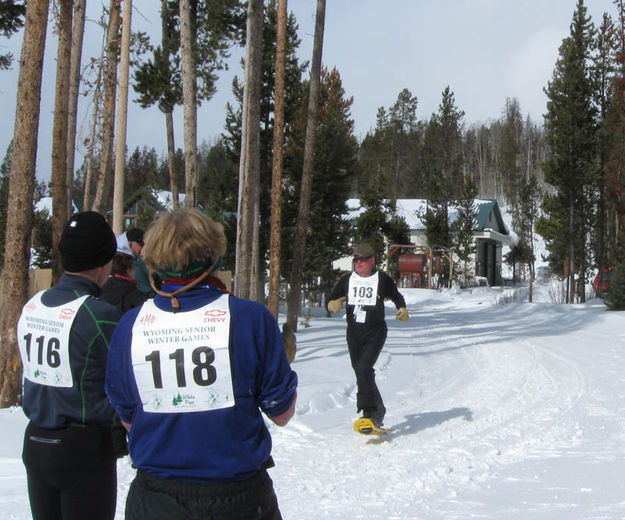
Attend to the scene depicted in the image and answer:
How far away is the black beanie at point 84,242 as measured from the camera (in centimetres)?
306

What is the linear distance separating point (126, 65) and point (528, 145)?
9317 centimetres

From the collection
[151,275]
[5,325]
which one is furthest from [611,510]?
[5,325]

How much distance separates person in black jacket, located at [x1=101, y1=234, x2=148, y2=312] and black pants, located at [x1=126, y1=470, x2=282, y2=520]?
5.73 ft

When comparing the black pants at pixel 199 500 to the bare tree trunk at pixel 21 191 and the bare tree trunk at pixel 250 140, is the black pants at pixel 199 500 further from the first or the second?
the bare tree trunk at pixel 250 140

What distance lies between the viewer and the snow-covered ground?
200 inches

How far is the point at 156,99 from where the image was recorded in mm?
18656

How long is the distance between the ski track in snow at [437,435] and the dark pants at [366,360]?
40cm

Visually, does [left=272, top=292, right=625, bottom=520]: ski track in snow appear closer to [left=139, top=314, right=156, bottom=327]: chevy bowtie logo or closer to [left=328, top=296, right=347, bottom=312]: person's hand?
[left=328, top=296, right=347, bottom=312]: person's hand

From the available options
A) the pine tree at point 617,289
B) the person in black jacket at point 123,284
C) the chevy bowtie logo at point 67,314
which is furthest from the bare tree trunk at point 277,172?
the pine tree at point 617,289

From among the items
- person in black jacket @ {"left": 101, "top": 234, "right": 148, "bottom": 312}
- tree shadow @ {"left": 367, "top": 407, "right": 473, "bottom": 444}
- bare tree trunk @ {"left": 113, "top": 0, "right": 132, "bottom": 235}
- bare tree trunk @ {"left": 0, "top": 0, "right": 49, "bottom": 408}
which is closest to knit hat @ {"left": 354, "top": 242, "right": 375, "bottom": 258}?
tree shadow @ {"left": 367, "top": 407, "right": 473, "bottom": 444}

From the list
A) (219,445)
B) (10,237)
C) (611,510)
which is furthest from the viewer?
(10,237)

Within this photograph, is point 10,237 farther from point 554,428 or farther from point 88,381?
point 554,428

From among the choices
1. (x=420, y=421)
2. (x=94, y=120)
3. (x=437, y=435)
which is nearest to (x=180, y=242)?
(x=437, y=435)

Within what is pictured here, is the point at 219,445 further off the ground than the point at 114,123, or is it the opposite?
the point at 114,123
